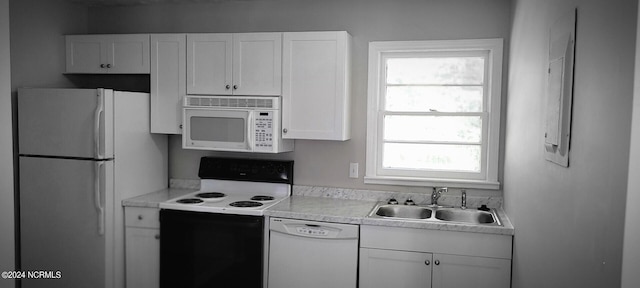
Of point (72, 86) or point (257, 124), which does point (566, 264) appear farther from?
point (72, 86)

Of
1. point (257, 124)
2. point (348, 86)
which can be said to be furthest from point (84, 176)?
point (348, 86)

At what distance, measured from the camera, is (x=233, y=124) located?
3.68 meters

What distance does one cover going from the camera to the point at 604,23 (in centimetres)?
148

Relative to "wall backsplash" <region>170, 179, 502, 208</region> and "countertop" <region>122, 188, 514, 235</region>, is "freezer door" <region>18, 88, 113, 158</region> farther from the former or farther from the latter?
"wall backsplash" <region>170, 179, 502, 208</region>

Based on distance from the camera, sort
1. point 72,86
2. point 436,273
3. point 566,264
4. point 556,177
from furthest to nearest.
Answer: point 72,86 → point 436,273 → point 556,177 → point 566,264

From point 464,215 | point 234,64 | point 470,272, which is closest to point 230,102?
point 234,64

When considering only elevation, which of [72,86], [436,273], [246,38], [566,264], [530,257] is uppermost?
[246,38]

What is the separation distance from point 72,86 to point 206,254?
1.80 m

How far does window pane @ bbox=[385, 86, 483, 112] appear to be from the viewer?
3660 millimetres

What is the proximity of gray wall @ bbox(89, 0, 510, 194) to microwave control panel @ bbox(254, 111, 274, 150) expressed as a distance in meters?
0.36

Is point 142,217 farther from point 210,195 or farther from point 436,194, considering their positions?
point 436,194

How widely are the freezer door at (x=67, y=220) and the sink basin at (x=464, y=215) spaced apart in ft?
7.37

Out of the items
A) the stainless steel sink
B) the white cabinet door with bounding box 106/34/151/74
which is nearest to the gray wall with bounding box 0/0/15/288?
the white cabinet door with bounding box 106/34/151/74

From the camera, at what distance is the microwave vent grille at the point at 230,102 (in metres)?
3.62
